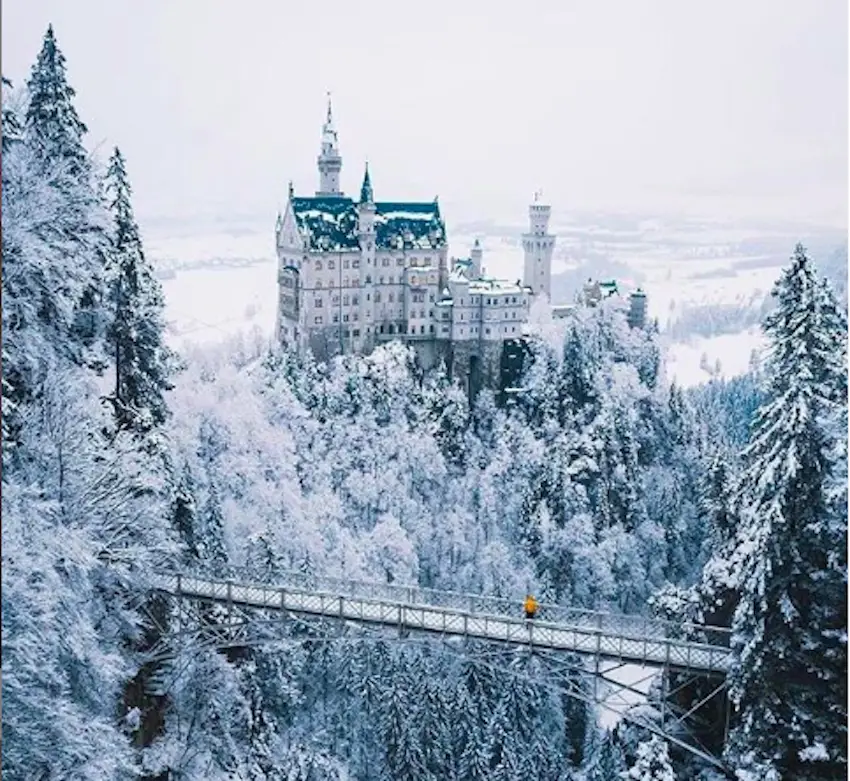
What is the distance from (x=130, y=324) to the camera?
22.3 metres

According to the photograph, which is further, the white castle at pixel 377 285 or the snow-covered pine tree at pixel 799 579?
the white castle at pixel 377 285

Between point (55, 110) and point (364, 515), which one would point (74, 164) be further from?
point (364, 515)

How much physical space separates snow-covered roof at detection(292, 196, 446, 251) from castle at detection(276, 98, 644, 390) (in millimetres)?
52

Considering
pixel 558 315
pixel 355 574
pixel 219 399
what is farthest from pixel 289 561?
pixel 558 315

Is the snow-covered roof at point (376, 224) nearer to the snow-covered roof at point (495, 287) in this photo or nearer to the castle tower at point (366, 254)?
the castle tower at point (366, 254)

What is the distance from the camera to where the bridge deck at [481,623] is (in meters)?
18.0

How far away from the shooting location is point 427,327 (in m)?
50.2

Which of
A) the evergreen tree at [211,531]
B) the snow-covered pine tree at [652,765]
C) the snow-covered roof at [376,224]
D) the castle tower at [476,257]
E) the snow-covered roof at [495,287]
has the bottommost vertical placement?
the evergreen tree at [211,531]

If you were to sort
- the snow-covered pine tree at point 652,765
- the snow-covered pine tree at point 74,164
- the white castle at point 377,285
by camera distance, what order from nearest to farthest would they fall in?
1. the snow-covered pine tree at point 74,164
2. the snow-covered pine tree at point 652,765
3. the white castle at point 377,285

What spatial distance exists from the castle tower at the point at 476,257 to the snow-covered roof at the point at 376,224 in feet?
11.2

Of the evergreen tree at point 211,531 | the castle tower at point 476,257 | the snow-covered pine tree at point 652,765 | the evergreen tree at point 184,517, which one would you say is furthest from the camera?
the castle tower at point 476,257

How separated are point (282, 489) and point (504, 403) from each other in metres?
15.5

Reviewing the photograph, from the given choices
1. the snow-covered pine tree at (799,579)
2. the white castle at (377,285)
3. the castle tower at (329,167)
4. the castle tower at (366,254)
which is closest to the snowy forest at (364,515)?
the snow-covered pine tree at (799,579)

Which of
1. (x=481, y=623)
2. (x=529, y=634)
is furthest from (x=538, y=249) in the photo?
(x=529, y=634)
